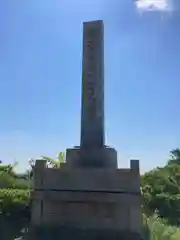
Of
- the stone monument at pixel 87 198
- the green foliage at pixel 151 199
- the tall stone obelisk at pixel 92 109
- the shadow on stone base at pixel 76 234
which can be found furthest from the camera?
the tall stone obelisk at pixel 92 109

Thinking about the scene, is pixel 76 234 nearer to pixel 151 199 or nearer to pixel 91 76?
pixel 91 76

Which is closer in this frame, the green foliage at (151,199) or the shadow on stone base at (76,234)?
the shadow on stone base at (76,234)

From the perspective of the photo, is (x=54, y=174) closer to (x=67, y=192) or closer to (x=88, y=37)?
(x=67, y=192)

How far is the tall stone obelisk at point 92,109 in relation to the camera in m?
14.6

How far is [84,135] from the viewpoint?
15.2m

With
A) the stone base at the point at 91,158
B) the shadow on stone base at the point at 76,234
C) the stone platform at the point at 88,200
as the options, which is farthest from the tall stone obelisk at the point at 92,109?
the shadow on stone base at the point at 76,234

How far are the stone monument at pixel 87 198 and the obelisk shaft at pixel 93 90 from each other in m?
0.51

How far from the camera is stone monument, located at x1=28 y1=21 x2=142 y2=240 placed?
508 inches

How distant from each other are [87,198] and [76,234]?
4.48 feet

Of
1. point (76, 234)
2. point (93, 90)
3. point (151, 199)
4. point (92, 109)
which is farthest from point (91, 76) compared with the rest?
point (151, 199)

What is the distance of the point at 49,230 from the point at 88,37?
28.0 ft

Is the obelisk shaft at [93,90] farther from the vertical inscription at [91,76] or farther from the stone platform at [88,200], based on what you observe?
the stone platform at [88,200]

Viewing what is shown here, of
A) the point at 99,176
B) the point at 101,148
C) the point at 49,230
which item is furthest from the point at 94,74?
the point at 49,230

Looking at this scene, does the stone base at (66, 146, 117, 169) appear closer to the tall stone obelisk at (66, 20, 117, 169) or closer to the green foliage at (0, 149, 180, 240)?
the tall stone obelisk at (66, 20, 117, 169)
